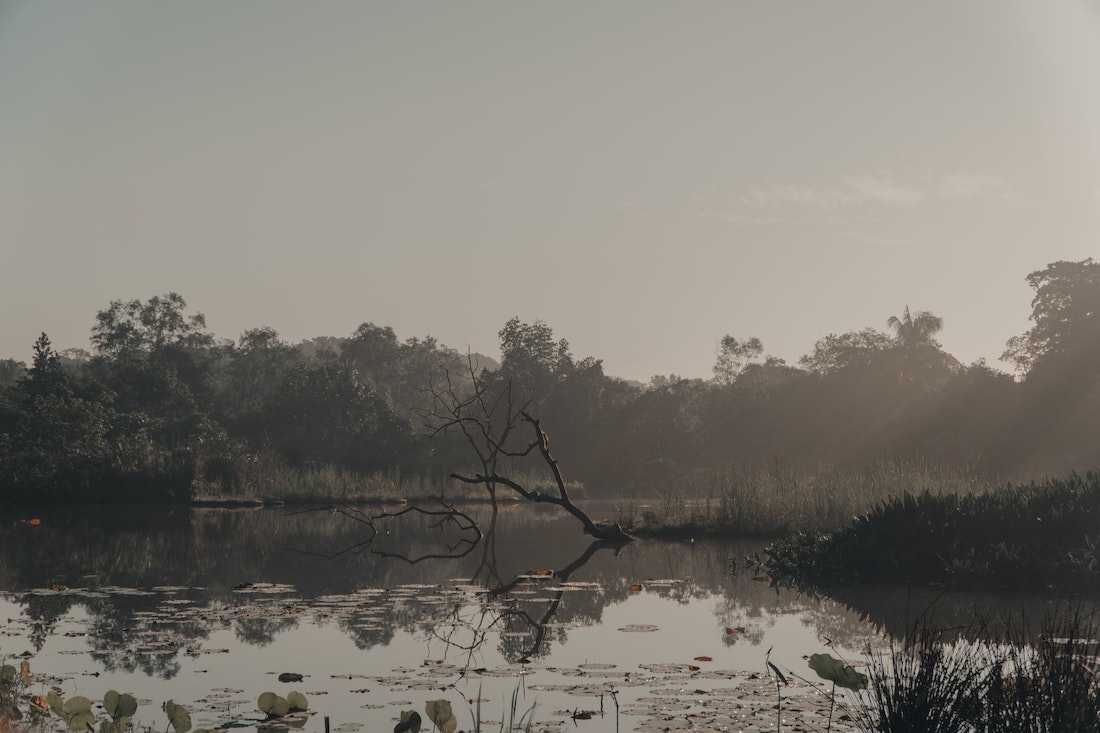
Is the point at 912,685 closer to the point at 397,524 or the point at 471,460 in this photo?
the point at 397,524

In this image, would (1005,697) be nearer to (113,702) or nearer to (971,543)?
(113,702)

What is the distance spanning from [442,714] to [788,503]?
60.6 ft

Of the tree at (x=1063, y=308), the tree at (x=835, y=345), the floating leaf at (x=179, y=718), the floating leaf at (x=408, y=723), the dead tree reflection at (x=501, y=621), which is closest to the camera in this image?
the floating leaf at (x=408, y=723)

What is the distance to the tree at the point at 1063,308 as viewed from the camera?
4816cm

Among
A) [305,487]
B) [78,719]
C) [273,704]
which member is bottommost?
[273,704]

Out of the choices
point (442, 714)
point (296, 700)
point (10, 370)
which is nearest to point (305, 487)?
point (296, 700)

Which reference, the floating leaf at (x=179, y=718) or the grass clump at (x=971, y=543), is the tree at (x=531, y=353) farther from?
the floating leaf at (x=179, y=718)

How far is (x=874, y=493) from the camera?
22.7m

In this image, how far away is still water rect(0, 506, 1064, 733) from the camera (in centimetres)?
882

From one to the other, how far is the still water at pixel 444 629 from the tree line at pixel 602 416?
1321 cm

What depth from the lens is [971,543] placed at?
16656 millimetres

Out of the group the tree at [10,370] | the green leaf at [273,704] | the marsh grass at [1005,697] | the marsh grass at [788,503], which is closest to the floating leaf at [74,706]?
the green leaf at [273,704]

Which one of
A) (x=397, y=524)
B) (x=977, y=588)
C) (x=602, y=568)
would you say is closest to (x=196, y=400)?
(x=397, y=524)

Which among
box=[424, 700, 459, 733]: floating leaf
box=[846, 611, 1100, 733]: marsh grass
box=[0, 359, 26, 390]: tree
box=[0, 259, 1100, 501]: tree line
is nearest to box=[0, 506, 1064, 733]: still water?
box=[424, 700, 459, 733]: floating leaf
